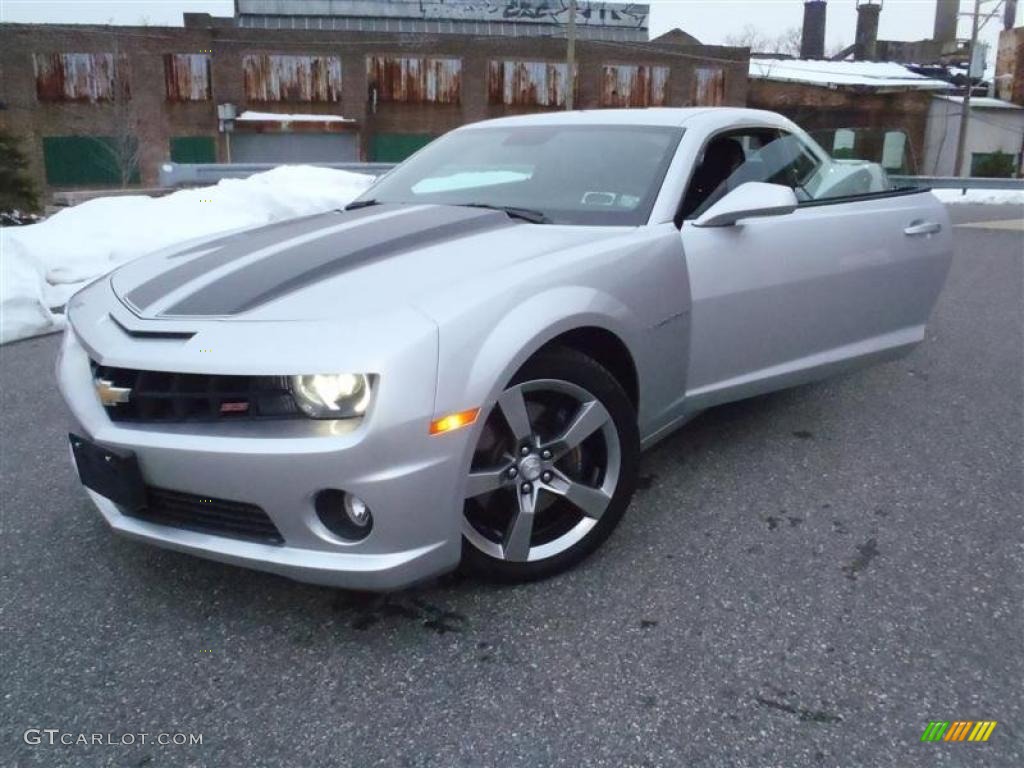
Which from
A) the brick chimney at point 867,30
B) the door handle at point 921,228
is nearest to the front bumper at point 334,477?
the door handle at point 921,228

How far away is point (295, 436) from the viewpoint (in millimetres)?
2158

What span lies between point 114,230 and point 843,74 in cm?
4142

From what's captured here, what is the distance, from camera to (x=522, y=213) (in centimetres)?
319

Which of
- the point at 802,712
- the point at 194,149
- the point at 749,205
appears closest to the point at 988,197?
the point at 749,205

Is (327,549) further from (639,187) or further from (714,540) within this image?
(639,187)

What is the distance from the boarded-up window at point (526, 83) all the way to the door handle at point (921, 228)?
35.6 meters

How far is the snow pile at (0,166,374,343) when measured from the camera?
6227 mm

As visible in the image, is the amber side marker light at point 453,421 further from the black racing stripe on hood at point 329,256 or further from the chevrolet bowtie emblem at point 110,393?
the chevrolet bowtie emblem at point 110,393

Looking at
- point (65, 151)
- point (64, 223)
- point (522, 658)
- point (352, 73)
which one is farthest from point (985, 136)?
point (522, 658)

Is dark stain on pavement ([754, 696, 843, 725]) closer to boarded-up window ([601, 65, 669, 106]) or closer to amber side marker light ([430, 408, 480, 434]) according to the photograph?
amber side marker light ([430, 408, 480, 434])

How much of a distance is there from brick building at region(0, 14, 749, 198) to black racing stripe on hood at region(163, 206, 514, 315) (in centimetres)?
3418

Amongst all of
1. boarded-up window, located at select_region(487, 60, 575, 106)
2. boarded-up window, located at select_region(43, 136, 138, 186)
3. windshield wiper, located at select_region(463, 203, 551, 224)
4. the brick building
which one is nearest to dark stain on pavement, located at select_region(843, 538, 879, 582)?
windshield wiper, located at select_region(463, 203, 551, 224)

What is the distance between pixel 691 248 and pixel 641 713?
5.42 feet

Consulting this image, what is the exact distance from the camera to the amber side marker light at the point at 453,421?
7.14 ft
